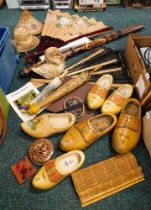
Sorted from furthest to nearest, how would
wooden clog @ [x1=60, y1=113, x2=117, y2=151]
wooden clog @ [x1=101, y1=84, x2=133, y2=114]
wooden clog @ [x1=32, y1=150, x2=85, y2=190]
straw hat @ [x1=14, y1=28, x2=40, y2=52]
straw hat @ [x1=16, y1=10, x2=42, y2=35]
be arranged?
1. straw hat @ [x1=16, y1=10, x2=42, y2=35]
2. straw hat @ [x1=14, y1=28, x2=40, y2=52]
3. wooden clog @ [x1=101, y1=84, x2=133, y2=114]
4. wooden clog @ [x1=60, y1=113, x2=117, y2=151]
5. wooden clog @ [x1=32, y1=150, x2=85, y2=190]

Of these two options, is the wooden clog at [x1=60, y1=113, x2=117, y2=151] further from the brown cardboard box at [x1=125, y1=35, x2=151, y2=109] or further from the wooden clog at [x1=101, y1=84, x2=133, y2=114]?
the brown cardboard box at [x1=125, y1=35, x2=151, y2=109]

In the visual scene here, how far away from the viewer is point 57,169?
1.02m

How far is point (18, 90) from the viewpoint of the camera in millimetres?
1452

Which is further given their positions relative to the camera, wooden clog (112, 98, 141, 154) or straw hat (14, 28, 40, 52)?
straw hat (14, 28, 40, 52)

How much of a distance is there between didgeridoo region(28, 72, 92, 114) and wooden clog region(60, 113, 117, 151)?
25 cm

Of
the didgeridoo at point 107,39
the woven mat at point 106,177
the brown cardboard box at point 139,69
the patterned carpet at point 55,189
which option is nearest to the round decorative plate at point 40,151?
the patterned carpet at point 55,189

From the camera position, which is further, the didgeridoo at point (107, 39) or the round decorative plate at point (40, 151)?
the didgeridoo at point (107, 39)

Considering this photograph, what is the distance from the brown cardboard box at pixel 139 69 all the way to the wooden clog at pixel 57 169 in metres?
0.54

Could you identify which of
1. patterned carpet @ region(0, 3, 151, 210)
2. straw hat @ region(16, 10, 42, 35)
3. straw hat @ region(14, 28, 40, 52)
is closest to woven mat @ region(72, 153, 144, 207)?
patterned carpet @ region(0, 3, 151, 210)

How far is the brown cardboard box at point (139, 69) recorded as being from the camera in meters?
1.21

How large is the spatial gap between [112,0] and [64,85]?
1.31 meters

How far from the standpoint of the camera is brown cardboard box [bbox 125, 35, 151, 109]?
1209 mm

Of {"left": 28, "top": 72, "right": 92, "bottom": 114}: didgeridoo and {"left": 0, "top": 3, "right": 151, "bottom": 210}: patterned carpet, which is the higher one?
{"left": 28, "top": 72, "right": 92, "bottom": 114}: didgeridoo

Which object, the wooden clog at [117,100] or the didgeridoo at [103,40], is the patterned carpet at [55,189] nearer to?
the wooden clog at [117,100]
